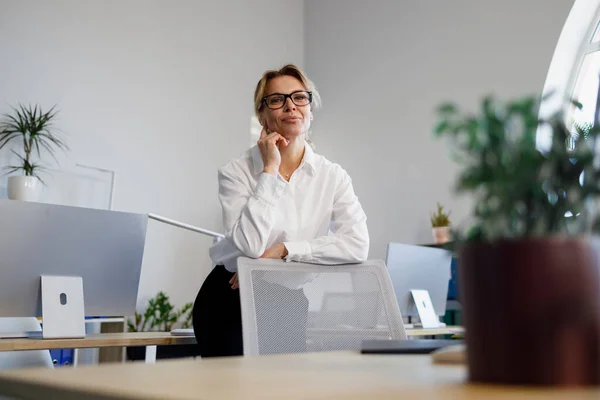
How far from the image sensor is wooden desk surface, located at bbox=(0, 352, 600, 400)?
0.46m

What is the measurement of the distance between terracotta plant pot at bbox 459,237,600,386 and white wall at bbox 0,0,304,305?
4.83m

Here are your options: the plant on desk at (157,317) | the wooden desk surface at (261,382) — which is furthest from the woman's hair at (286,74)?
the plant on desk at (157,317)

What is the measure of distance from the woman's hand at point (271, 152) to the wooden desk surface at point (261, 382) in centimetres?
120

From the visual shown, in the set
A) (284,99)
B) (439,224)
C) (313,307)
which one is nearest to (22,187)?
(284,99)

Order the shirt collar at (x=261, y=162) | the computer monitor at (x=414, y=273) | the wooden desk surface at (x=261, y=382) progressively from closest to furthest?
the wooden desk surface at (x=261, y=382) → the shirt collar at (x=261, y=162) → the computer monitor at (x=414, y=273)

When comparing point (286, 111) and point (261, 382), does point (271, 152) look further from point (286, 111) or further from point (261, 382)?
point (261, 382)

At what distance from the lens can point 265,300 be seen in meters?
1.42

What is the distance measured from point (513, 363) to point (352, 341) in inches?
37.5

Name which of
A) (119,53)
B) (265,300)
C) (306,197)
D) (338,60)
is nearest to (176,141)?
(119,53)

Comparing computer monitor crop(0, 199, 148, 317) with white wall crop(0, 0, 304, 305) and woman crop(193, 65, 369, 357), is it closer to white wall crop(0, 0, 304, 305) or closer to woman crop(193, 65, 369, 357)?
woman crop(193, 65, 369, 357)

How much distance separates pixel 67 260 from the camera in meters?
1.93

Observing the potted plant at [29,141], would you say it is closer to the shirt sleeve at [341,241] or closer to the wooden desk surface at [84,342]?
the wooden desk surface at [84,342]

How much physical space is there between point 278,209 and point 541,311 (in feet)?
5.04

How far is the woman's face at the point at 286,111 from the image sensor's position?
214 cm
